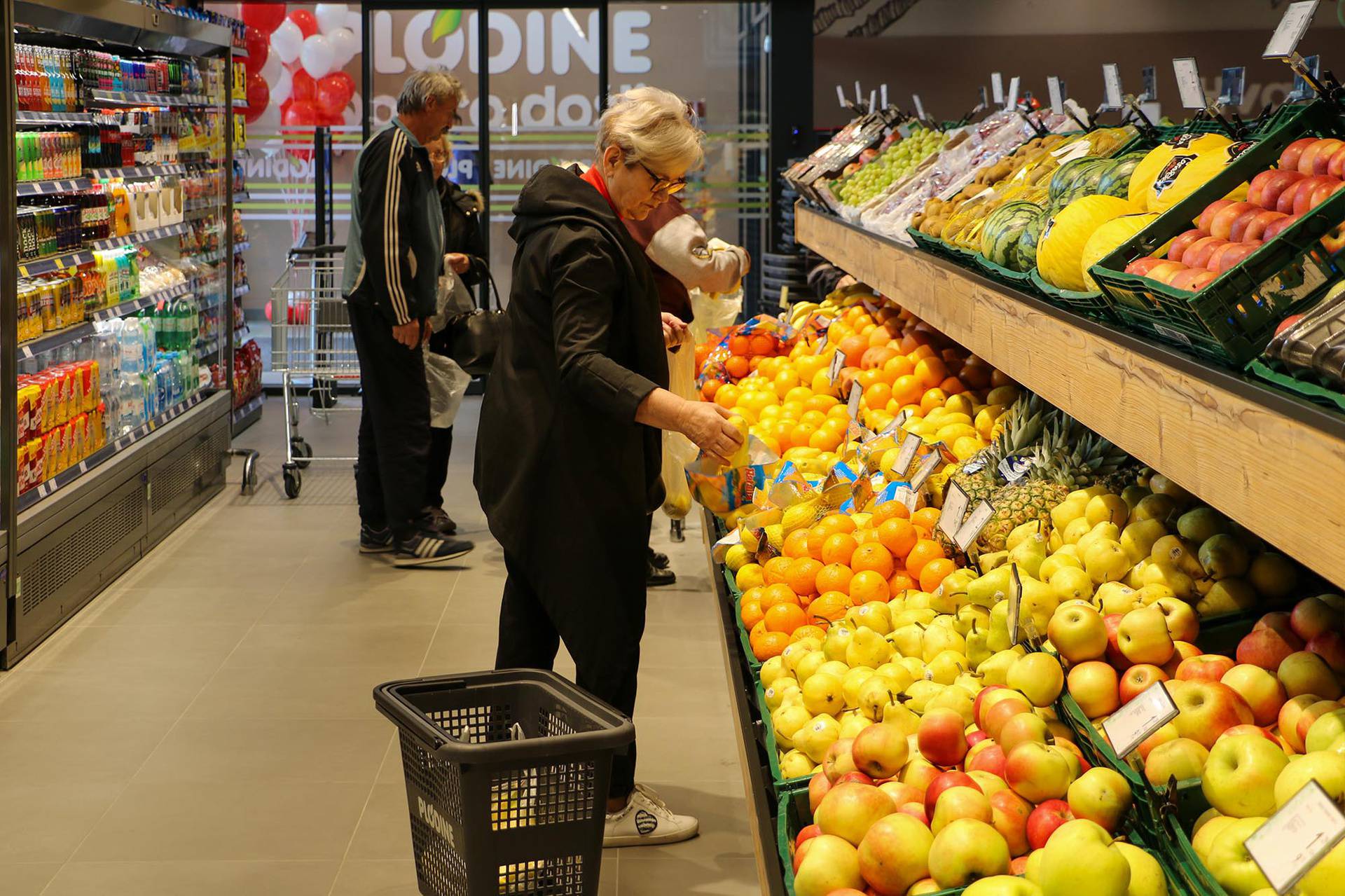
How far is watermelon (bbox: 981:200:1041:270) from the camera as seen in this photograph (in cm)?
293

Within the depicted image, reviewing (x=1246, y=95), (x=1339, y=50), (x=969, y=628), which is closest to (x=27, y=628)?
(x=969, y=628)

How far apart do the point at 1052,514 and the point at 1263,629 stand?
28.7 inches

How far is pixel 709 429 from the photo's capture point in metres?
2.61

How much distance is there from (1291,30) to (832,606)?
4.97 ft

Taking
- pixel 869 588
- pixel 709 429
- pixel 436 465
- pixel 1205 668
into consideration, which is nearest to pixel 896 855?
pixel 1205 668

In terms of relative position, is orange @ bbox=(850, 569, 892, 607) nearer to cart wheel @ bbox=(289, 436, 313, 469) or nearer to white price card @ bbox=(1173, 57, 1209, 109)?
white price card @ bbox=(1173, 57, 1209, 109)

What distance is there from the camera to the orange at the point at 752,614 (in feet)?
10.8

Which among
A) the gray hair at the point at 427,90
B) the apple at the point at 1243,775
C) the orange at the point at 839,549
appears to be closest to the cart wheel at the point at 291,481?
the gray hair at the point at 427,90

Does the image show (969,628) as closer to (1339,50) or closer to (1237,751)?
(1237,751)

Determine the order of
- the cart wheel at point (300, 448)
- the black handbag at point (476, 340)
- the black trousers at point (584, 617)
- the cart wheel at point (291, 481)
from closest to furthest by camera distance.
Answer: the black trousers at point (584, 617) → the black handbag at point (476, 340) → the cart wheel at point (291, 481) → the cart wheel at point (300, 448)

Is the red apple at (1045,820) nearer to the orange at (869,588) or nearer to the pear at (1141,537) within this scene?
the pear at (1141,537)

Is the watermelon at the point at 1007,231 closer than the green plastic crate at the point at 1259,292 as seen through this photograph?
No

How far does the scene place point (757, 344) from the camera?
5887 millimetres

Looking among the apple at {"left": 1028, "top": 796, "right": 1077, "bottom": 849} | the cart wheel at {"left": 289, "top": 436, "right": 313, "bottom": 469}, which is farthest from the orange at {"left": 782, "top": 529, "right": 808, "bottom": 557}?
the cart wheel at {"left": 289, "top": 436, "right": 313, "bottom": 469}
